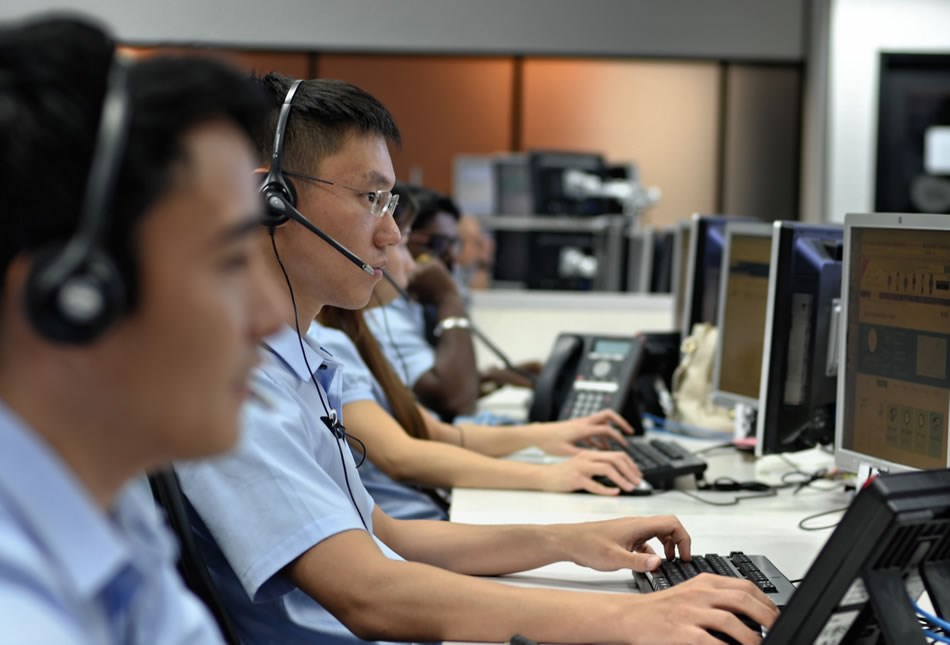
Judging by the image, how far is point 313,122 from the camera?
1427 millimetres

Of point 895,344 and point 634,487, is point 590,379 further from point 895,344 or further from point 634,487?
point 895,344

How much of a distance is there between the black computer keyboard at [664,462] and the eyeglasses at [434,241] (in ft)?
4.08

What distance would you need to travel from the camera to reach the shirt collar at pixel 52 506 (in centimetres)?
55

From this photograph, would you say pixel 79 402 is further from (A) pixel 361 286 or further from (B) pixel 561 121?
(B) pixel 561 121

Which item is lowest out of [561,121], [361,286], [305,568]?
[305,568]

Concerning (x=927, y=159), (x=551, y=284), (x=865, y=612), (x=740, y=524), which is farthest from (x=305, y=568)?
(x=927, y=159)

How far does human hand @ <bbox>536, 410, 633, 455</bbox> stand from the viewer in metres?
2.21

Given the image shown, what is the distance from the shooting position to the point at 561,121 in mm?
8062

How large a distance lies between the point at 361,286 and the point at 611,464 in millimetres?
758

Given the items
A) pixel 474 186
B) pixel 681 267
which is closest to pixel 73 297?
pixel 681 267

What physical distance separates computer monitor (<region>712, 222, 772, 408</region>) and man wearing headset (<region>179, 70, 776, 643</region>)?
3.17ft

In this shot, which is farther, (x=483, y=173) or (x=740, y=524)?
(x=483, y=173)

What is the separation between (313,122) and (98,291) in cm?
93

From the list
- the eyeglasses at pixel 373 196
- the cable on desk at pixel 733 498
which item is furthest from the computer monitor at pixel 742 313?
the eyeglasses at pixel 373 196
